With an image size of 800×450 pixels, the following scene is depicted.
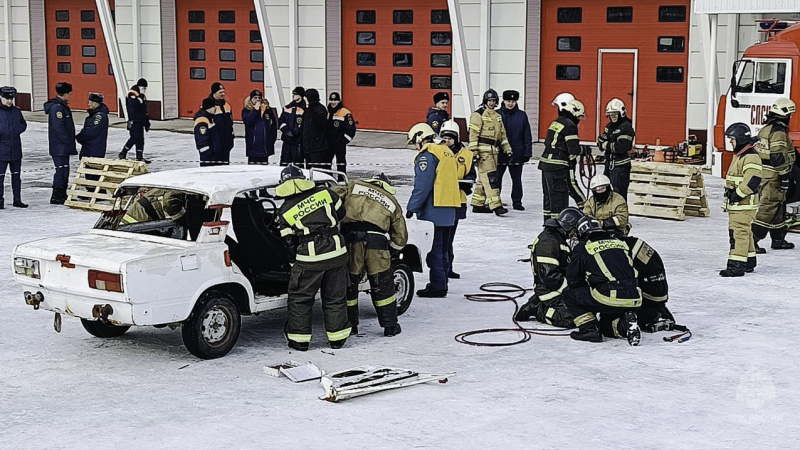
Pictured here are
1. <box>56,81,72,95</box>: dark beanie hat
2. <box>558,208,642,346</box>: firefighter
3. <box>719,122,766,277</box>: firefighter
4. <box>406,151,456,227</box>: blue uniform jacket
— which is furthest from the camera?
<box>56,81,72,95</box>: dark beanie hat

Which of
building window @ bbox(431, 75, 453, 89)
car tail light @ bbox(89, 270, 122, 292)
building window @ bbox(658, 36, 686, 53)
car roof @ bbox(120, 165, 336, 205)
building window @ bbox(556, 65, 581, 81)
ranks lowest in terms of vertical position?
car tail light @ bbox(89, 270, 122, 292)

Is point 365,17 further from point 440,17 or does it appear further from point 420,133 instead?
point 420,133

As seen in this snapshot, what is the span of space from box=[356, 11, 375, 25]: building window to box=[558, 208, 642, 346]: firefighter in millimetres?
16535

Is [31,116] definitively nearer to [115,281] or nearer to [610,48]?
[610,48]

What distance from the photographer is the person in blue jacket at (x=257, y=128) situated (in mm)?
17281

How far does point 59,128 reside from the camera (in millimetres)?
16594

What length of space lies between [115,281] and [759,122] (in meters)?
11.8

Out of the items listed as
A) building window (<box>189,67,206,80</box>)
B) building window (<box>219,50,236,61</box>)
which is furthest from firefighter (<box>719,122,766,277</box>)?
building window (<box>189,67,206,80</box>)

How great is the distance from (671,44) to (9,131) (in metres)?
12.0

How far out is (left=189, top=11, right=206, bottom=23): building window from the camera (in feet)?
91.0

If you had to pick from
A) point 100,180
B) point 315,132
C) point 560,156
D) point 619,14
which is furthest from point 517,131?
point 619,14

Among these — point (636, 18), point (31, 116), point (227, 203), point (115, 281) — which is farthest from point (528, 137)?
point (31, 116)

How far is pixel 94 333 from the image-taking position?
9438 millimetres

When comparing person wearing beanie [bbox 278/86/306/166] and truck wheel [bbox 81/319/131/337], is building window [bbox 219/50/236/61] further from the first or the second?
truck wheel [bbox 81/319/131/337]
